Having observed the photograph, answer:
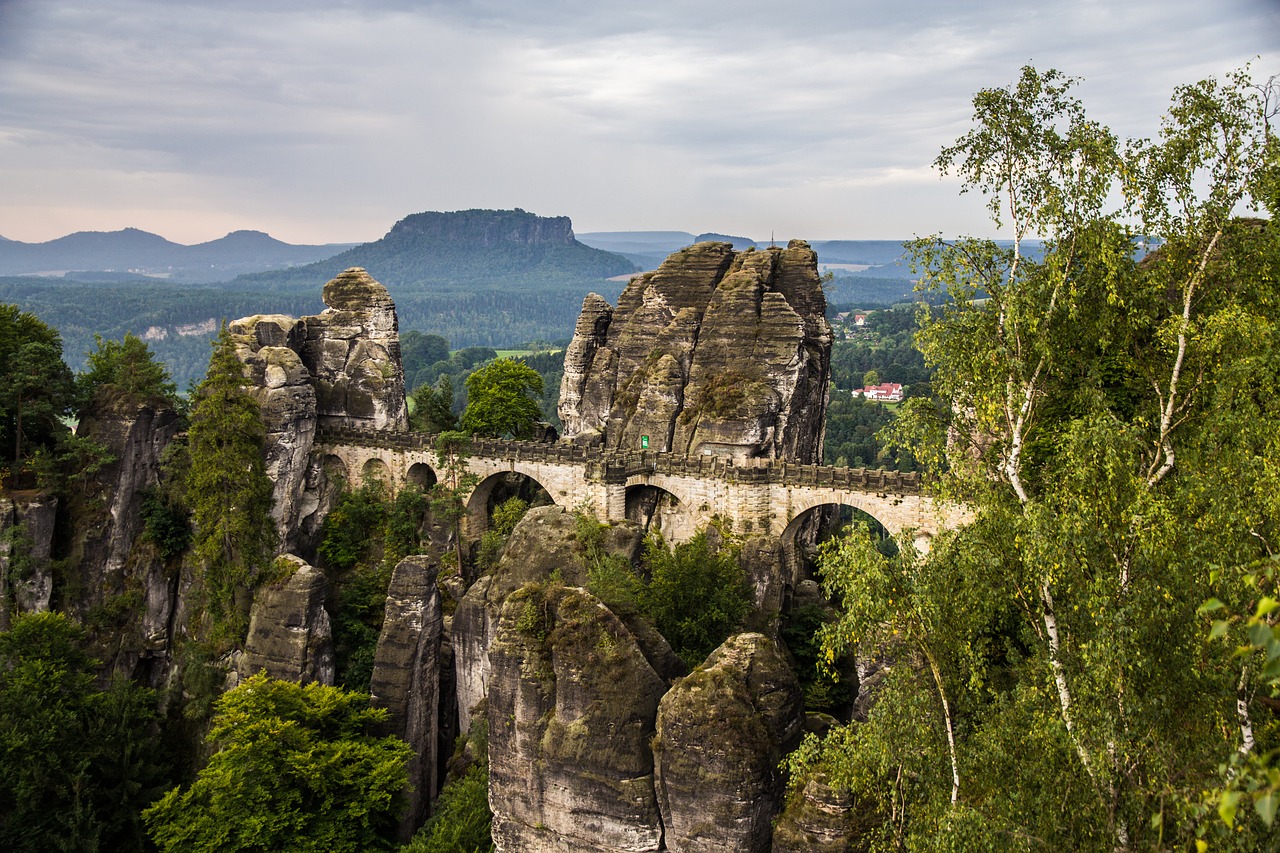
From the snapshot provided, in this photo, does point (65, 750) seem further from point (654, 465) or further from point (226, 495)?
point (654, 465)

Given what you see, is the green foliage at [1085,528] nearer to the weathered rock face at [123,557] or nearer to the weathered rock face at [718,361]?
the weathered rock face at [718,361]

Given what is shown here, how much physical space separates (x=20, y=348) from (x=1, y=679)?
1554 cm

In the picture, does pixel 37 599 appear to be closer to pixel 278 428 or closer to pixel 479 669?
pixel 278 428

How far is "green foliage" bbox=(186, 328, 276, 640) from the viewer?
133 ft

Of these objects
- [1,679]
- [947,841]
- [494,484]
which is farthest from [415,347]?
[947,841]

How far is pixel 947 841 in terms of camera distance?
1483cm

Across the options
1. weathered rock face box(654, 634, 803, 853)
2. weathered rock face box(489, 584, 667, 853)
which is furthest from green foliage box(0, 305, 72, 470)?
weathered rock face box(654, 634, 803, 853)

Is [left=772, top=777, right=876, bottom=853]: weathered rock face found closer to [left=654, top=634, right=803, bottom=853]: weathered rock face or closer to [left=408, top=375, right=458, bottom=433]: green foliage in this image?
[left=654, top=634, right=803, bottom=853]: weathered rock face

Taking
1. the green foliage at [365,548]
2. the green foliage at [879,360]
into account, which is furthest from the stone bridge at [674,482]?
the green foliage at [879,360]

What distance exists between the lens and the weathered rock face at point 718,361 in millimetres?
42375

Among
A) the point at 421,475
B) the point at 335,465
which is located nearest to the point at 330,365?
the point at 335,465

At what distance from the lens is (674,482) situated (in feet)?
139

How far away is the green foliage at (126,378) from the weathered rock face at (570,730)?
2850 centimetres

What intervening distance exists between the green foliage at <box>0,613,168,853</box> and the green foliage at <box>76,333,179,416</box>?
40.3 ft
